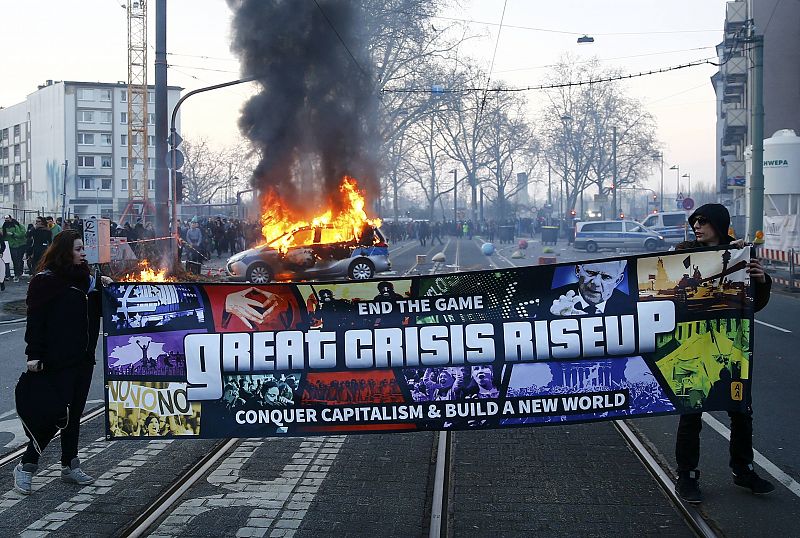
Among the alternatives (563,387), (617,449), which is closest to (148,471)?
(563,387)

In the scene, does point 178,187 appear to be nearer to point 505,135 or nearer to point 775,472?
point 775,472

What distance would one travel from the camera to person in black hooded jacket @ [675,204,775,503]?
521 centimetres

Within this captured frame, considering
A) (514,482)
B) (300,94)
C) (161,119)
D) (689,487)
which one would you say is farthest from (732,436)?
(300,94)

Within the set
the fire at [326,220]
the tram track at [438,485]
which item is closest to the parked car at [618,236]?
the fire at [326,220]

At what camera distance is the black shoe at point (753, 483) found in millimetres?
5262

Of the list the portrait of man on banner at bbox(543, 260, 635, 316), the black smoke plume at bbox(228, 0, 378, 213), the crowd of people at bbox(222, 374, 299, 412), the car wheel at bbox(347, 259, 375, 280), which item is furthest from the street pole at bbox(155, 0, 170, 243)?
the portrait of man on banner at bbox(543, 260, 635, 316)

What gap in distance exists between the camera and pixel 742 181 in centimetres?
4106

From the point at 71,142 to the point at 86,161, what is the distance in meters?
3.21

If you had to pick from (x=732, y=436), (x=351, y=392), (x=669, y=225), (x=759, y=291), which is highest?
(x=669, y=225)

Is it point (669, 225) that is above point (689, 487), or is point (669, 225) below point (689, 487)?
above

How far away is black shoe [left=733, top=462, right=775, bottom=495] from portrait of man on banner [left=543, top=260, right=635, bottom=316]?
123 cm

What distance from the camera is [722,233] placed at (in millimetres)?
5426

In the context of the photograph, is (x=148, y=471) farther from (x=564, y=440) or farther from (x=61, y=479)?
(x=564, y=440)

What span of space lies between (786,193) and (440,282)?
32.9 m
